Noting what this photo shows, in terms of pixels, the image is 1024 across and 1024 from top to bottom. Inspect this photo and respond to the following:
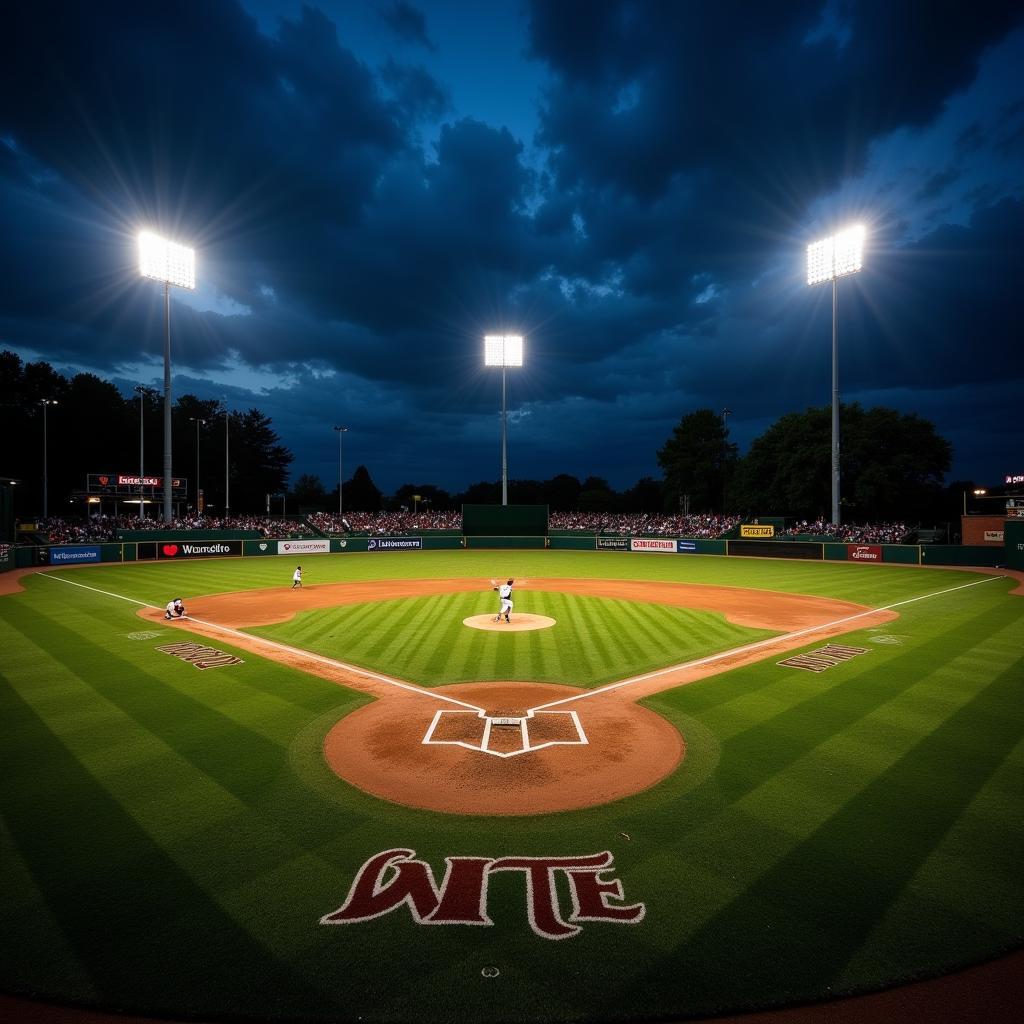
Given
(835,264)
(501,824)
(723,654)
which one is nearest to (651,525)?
(835,264)

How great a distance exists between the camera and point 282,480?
99938 millimetres

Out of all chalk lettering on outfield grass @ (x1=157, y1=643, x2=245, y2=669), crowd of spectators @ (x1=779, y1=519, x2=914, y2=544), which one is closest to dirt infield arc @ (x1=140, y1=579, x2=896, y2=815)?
chalk lettering on outfield grass @ (x1=157, y1=643, x2=245, y2=669)

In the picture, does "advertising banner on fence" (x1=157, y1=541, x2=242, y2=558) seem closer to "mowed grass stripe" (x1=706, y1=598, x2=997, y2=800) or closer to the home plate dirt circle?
the home plate dirt circle

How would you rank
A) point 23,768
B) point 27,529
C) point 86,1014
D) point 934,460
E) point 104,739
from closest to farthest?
point 86,1014 → point 23,768 → point 104,739 → point 27,529 → point 934,460

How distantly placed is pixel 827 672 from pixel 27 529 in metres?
52.2

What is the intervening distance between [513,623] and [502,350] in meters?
37.7

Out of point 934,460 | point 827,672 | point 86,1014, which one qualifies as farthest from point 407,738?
point 934,460

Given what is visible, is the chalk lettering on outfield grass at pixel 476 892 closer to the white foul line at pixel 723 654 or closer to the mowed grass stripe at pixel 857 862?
the mowed grass stripe at pixel 857 862

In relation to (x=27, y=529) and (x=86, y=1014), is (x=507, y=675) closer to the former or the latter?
(x=86, y=1014)

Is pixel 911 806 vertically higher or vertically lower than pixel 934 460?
lower

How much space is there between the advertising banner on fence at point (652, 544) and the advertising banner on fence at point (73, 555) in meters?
38.8

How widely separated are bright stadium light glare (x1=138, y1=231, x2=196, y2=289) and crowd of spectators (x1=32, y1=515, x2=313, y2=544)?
57.0ft

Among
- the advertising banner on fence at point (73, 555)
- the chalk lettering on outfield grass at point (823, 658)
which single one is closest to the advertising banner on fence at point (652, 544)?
the chalk lettering on outfield grass at point (823, 658)

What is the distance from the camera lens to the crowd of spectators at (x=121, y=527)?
1609 inches
